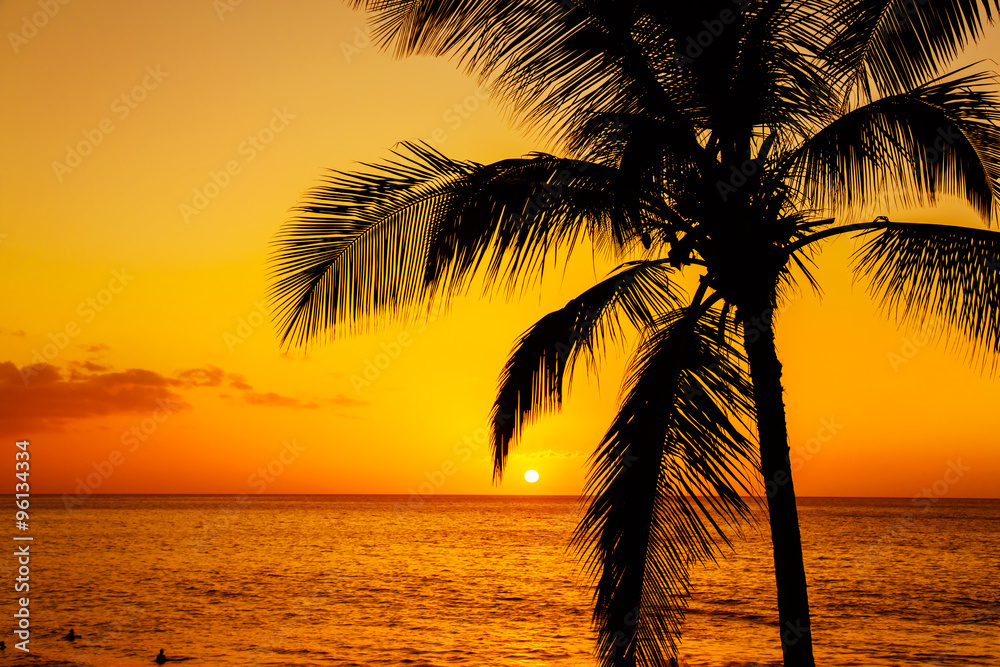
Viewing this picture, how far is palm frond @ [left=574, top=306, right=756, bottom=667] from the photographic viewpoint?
414 centimetres

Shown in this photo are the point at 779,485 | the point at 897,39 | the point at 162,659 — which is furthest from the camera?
the point at 162,659

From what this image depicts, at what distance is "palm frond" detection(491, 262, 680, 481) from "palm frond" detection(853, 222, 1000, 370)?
4.90 feet

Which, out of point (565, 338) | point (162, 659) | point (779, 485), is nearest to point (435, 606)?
point (162, 659)

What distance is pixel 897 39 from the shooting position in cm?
498

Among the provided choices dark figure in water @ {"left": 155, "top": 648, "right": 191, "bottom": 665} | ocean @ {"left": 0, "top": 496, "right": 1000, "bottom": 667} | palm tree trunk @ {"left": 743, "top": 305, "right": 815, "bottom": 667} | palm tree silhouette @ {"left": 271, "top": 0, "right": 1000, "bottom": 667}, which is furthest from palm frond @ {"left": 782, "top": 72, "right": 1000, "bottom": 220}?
dark figure in water @ {"left": 155, "top": 648, "right": 191, "bottom": 665}

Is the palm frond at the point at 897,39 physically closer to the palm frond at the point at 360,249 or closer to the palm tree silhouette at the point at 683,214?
the palm tree silhouette at the point at 683,214

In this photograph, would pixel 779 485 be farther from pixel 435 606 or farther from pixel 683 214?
pixel 435 606

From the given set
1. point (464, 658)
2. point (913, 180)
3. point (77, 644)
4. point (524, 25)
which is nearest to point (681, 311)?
point (913, 180)

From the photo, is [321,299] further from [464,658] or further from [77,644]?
[77,644]

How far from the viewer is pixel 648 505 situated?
4176mm

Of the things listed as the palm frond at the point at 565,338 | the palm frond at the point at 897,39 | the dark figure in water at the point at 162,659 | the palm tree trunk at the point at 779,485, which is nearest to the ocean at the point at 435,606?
the dark figure in water at the point at 162,659

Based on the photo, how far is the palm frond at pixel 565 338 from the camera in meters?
5.39

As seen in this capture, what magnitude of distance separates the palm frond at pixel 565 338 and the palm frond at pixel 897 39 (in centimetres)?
187

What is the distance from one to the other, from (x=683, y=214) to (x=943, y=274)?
67.7 inches
